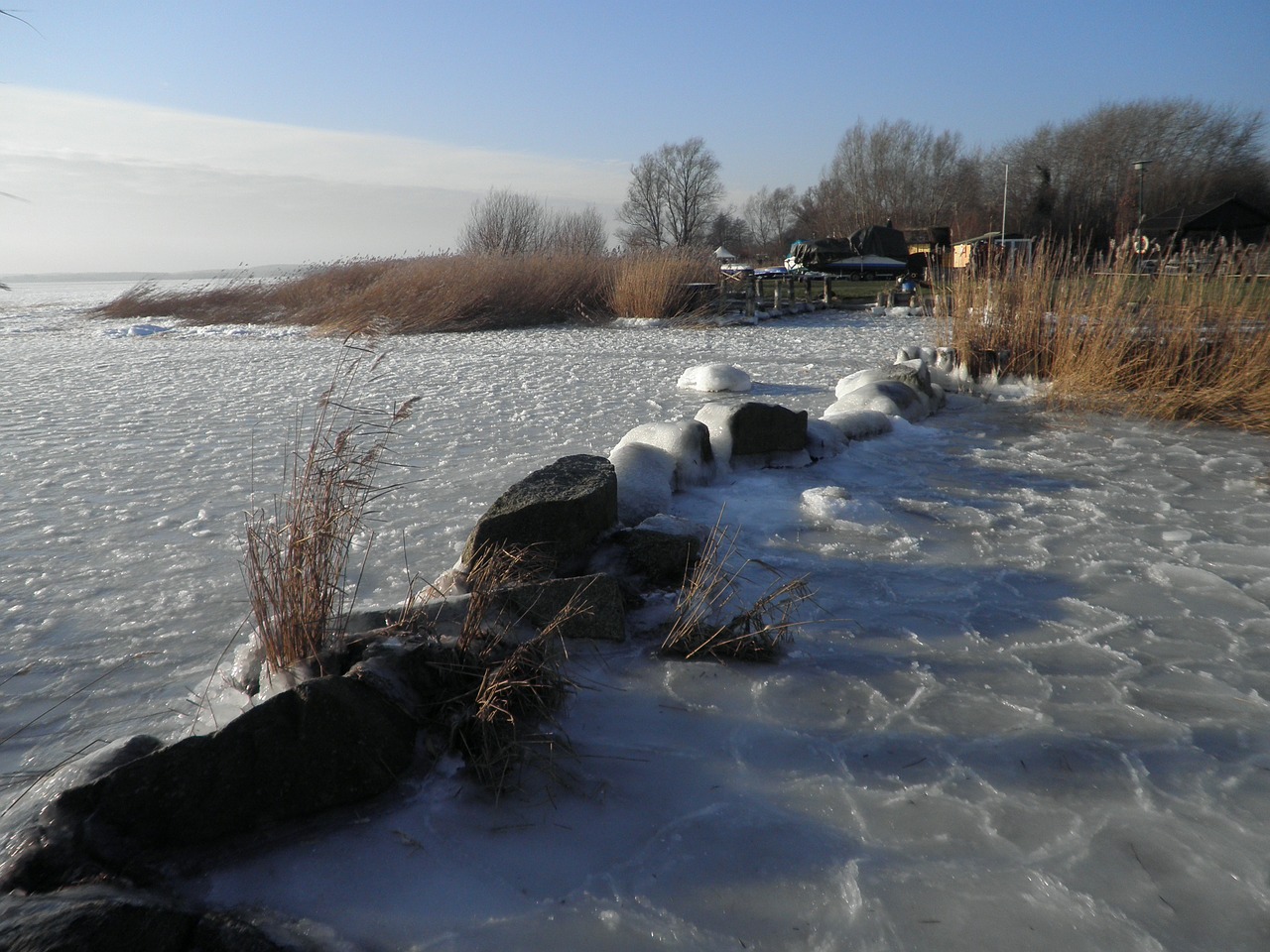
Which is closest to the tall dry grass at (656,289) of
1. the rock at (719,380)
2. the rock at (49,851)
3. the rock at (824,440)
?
the rock at (719,380)

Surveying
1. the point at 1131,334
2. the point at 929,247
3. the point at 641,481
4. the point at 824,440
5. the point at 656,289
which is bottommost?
the point at 824,440

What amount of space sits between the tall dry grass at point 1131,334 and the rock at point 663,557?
14.8ft

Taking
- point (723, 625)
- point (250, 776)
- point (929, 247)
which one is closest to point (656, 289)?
point (723, 625)

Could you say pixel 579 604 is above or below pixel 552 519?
below

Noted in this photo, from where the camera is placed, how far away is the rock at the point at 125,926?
1343 mm

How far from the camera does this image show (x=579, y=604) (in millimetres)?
2605

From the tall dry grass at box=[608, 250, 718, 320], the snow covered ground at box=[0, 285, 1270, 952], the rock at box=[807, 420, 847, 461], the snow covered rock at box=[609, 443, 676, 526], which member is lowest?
the snow covered ground at box=[0, 285, 1270, 952]

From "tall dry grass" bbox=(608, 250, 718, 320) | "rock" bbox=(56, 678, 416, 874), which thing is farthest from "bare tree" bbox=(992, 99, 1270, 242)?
"rock" bbox=(56, 678, 416, 874)

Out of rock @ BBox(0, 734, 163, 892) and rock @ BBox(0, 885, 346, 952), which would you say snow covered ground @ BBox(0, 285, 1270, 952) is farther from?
rock @ BBox(0, 734, 163, 892)

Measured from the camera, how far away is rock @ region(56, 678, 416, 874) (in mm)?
1698

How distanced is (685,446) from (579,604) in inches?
74.2

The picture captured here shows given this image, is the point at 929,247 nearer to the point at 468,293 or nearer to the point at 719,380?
the point at 468,293

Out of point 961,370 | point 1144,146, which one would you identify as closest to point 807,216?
point 1144,146

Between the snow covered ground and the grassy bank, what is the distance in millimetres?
9808
